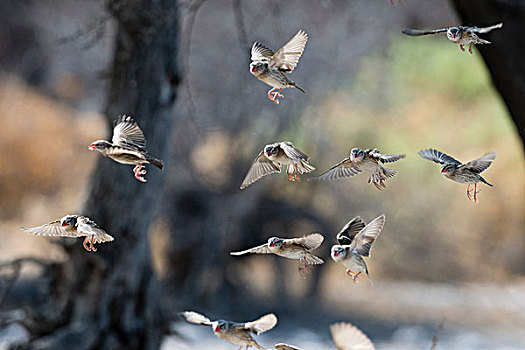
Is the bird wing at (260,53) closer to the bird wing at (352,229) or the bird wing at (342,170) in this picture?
the bird wing at (342,170)

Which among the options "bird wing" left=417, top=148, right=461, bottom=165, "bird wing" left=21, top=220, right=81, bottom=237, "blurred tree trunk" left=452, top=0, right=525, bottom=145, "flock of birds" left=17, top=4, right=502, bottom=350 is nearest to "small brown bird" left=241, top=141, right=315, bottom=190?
"flock of birds" left=17, top=4, right=502, bottom=350

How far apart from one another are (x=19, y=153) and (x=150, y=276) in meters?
4.24

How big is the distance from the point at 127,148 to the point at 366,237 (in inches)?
17.9

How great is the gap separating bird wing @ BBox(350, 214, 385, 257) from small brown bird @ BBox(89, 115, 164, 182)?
1.16 ft

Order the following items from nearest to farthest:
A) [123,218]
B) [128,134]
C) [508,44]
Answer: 1. [128,134]
2. [508,44]
3. [123,218]

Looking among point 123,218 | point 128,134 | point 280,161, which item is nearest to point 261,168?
point 280,161

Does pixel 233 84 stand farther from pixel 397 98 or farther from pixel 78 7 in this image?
pixel 78 7

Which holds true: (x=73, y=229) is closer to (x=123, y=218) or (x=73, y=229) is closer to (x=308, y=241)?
(x=308, y=241)

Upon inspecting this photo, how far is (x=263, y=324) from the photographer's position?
107 cm

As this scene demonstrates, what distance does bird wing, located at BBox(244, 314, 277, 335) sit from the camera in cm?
105

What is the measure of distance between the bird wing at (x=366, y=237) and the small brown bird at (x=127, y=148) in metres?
0.35

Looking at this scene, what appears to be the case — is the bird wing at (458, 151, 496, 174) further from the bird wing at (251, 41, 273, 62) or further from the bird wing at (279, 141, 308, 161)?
the bird wing at (251, 41, 273, 62)

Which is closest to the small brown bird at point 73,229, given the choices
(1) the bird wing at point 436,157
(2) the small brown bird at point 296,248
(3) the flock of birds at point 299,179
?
(3) the flock of birds at point 299,179

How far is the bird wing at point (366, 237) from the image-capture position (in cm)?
108
